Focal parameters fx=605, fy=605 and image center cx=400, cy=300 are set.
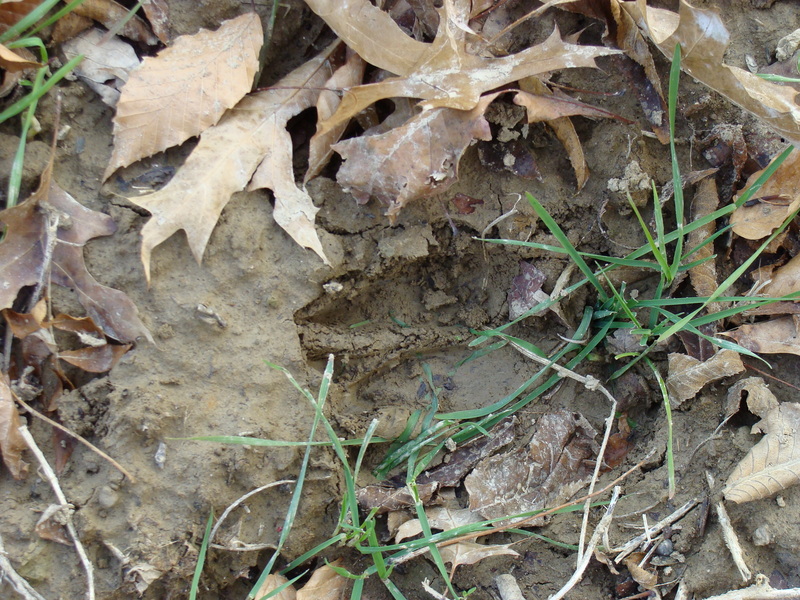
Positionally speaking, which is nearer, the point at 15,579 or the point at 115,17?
the point at 15,579

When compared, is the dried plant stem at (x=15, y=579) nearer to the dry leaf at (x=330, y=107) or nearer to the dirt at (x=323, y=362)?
the dirt at (x=323, y=362)

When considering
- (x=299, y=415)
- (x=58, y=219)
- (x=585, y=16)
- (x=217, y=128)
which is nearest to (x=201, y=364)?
(x=299, y=415)

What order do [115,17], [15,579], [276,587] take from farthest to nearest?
[115,17] < [276,587] < [15,579]

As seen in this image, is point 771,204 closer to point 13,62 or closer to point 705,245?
point 705,245

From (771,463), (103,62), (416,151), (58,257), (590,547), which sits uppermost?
(103,62)

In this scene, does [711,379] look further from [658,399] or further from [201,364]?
[201,364]

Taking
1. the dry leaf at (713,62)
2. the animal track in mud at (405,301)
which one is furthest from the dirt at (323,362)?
the dry leaf at (713,62)

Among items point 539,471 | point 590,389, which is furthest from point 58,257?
point 590,389
